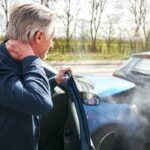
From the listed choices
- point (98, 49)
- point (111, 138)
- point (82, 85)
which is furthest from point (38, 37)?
point (98, 49)

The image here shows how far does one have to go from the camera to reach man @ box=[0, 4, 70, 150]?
1785mm

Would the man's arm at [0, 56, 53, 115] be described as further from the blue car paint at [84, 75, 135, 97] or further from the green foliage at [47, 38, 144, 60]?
the green foliage at [47, 38, 144, 60]

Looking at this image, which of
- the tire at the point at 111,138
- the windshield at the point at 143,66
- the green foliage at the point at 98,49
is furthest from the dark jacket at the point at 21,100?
the green foliage at the point at 98,49

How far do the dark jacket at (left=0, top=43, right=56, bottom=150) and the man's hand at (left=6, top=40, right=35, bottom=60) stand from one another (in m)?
0.02

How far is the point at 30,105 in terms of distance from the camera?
1.75 m

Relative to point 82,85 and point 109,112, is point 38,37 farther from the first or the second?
point 109,112

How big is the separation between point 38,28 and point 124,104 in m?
2.83

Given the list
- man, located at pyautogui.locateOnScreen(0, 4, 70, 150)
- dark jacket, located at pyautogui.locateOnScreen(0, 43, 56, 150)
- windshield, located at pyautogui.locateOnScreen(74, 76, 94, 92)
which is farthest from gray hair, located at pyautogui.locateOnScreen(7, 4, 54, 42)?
windshield, located at pyautogui.locateOnScreen(74, 76, 94, 92)

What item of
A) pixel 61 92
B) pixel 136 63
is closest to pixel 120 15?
pixel 136 63

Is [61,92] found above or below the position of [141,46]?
above

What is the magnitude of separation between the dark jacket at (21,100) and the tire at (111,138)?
8.22 ft

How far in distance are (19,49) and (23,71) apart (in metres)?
0.11

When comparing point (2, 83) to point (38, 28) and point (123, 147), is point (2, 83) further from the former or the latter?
point (123, 147)

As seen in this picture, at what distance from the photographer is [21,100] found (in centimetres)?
175
